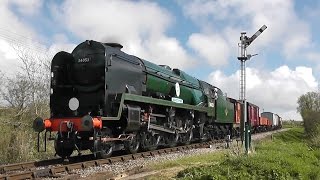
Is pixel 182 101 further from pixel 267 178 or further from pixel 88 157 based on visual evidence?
pixel 267 178

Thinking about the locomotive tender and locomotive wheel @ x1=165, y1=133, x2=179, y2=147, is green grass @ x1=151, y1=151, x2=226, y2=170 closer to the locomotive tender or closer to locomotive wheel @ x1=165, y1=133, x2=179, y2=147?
the locomotive tender

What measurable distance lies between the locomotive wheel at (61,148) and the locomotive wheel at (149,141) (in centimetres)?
325

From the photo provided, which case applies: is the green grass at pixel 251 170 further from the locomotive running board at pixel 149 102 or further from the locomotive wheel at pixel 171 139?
the locomotive wheel at pixel 171 139

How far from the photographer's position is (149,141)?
56.6ft

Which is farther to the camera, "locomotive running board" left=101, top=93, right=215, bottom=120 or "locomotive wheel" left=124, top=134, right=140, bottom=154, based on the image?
"locomotive wheel" left=124, top=134, right=140, bottom=154

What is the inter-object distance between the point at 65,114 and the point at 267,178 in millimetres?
7867

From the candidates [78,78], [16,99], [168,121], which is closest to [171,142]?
[168,121]

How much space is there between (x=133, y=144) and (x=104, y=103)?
2707 mm

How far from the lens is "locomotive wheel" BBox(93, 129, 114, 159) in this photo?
43.6 ft

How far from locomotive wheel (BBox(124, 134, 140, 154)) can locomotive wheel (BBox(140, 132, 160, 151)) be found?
285 millimetres

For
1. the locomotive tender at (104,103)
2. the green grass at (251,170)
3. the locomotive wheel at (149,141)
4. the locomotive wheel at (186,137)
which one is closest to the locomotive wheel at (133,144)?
the locomotive tender at (104,103)

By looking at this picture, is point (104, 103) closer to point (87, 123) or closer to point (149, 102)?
point (87, 123)

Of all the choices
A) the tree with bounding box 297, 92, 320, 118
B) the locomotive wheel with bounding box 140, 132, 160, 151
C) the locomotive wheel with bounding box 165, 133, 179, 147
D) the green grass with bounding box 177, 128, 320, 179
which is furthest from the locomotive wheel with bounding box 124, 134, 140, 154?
the tree with bounding box 297, 92, 320, 118

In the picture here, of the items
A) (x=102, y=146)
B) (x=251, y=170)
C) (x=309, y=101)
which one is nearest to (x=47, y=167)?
(x=102, y=146)
